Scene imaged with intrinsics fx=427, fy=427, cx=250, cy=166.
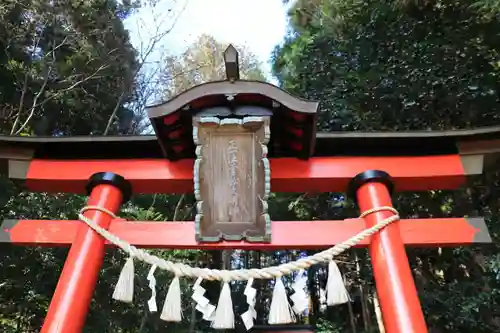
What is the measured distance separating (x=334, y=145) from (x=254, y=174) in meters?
0.70

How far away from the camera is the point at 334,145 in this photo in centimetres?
312

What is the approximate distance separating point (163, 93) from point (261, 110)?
8007 millimetres

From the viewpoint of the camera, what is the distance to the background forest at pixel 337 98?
17.6ft

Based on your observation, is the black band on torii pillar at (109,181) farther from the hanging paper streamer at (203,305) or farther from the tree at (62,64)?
the tree at (62,64)

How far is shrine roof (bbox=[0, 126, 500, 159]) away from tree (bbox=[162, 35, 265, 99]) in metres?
6.89

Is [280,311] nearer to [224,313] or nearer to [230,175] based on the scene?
[224,313]

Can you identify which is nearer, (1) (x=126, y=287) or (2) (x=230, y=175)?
(1) (x=126, y=287)

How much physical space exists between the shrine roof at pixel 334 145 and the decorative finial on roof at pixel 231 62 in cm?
66

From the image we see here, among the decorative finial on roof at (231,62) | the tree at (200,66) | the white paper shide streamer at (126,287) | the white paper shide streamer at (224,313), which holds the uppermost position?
the tree at (200,66)

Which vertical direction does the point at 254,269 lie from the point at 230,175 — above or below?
below

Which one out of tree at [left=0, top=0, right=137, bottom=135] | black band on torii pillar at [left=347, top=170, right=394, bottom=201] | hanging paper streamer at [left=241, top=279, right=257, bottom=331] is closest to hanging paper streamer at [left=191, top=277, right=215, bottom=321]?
hanging paper streamer at [left=241, top=279, right=257, bottom=331]

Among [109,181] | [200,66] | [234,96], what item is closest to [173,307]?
[109,181]

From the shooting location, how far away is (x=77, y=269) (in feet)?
8.50

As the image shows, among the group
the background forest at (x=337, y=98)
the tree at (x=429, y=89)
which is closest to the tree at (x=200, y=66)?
the background forest at (x=337, y=98)
